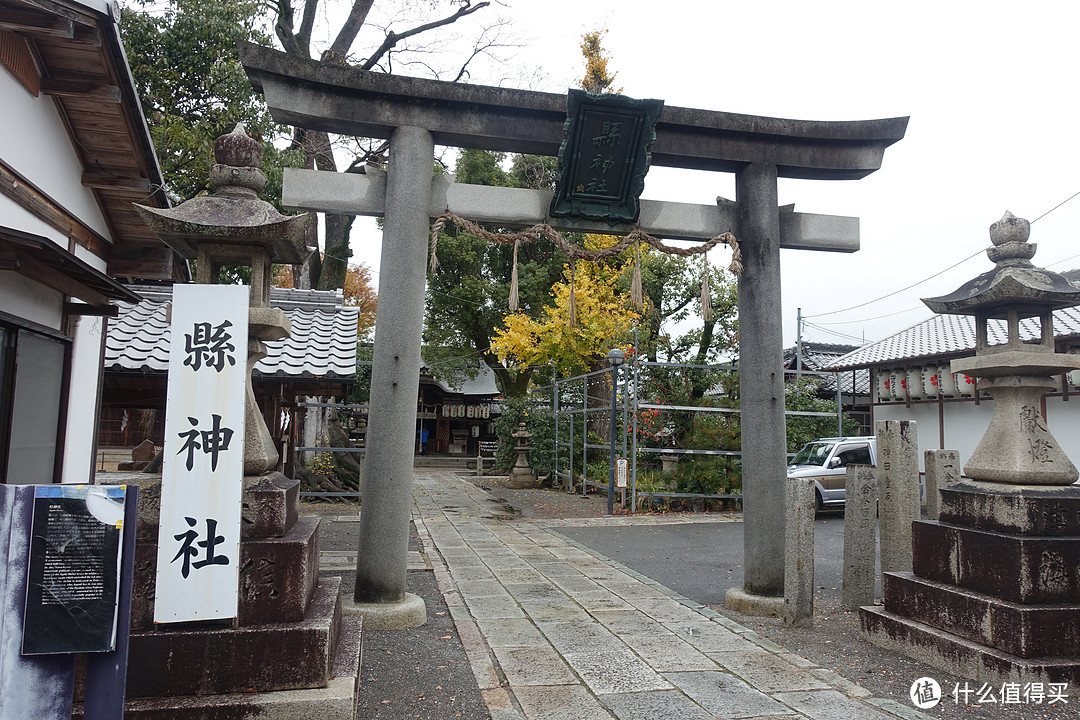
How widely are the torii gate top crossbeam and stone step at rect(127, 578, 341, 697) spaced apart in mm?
4132

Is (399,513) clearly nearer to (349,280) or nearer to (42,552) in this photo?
(42,552)

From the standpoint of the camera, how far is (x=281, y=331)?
15.0ft

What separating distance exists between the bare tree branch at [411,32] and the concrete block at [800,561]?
624 inches

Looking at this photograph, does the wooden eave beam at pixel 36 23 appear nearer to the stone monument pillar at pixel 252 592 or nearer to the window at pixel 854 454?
the stone monument pillar at pixel 252 592

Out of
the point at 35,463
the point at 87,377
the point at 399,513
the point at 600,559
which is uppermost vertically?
the point at 87,377

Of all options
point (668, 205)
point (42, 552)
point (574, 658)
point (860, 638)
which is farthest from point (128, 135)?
point (860, 638)

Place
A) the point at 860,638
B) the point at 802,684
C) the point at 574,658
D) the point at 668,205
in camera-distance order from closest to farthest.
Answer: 1. the point at 802,684
2. the point at 574,658
3. the point at 860,638
4. the point at 668,205

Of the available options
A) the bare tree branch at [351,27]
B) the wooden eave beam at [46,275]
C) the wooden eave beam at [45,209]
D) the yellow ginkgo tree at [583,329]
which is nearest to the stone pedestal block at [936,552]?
the wooden eave beam at [46,275]

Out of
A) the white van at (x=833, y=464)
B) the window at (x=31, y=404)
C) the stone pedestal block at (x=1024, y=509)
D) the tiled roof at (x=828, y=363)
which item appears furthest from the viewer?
the tiled roof at (x=828, y=363)

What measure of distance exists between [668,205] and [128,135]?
16.6 ft

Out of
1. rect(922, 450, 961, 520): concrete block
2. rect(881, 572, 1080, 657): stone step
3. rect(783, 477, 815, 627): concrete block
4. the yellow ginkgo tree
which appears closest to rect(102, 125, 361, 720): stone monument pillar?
rect(783, 477, 815, 627): concrete block

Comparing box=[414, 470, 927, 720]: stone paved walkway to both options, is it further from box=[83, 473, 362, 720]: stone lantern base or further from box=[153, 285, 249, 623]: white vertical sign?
box=[153, 285, 249, 623]: white vertical sign

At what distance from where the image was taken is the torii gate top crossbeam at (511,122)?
5.66 m

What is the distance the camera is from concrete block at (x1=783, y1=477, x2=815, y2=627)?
19.0ft
